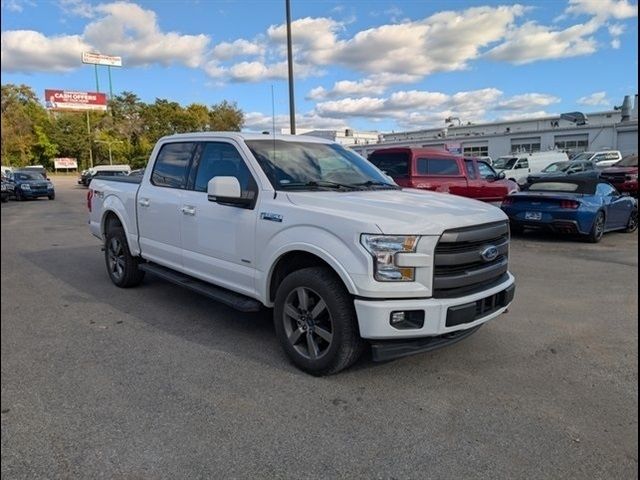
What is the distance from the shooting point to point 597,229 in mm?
10445

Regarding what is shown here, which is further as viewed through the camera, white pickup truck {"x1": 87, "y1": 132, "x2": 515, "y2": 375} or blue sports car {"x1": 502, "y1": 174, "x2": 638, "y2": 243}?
blue sports car {"x1": 502, "y1": 174, "x2": 638, "y2": 243}

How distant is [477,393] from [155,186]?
4070 mm

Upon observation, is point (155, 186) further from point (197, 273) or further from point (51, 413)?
point (51, 413)

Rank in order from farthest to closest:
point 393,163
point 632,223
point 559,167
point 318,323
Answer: point 559,167, point 632,223, point 393,163, point 318,323

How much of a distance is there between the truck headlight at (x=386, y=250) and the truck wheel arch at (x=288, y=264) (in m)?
0.37

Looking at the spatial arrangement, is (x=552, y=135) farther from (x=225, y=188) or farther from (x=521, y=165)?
(x=225, y=188)

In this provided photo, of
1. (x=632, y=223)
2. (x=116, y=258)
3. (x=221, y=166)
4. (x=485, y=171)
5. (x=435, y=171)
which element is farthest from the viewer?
(x=485, y=171)

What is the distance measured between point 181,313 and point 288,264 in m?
1.84

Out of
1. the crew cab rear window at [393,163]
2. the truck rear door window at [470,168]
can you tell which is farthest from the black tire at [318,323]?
the truck rear door window at [470,168]

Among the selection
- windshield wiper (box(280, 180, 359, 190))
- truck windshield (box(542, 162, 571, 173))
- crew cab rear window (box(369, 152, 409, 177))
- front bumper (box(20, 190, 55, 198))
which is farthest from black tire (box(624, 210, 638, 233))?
front bumper (box(20, 190, 55, 198))

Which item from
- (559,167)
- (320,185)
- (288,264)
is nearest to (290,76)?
(320,185)

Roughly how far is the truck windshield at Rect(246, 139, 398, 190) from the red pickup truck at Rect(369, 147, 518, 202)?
6.05m

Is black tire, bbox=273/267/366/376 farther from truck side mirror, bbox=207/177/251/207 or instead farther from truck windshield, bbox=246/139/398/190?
truck windshield, bbox=246/139/398/190

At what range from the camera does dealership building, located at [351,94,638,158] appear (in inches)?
1590
